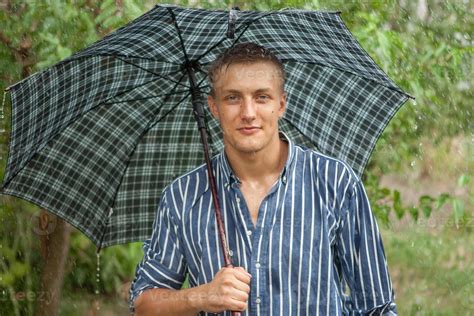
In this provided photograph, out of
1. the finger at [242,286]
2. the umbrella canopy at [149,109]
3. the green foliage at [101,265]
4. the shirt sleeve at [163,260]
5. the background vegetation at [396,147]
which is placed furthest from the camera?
the green foliage at [101,265]

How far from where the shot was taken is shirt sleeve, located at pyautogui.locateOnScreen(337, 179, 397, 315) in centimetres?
262

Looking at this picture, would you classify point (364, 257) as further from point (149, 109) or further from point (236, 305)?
point (149, 109)

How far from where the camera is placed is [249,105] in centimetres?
266

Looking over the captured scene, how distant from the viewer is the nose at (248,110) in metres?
2.64

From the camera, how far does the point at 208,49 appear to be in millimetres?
3084

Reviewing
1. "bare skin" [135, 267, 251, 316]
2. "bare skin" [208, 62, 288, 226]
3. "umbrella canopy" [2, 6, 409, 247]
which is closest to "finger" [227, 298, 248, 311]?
Answer: "bare skin" [135, 267, 251, 316]

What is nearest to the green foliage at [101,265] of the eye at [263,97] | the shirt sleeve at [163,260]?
the shirt sleeve at [163,260]

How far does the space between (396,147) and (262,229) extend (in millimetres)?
3539

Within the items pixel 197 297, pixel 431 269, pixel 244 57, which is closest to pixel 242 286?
pixel 197 297

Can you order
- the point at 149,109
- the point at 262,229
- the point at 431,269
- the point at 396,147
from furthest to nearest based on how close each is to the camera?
the point at 431,269 → the point at 396,147 → the point at 149,109 → the point at 262,229

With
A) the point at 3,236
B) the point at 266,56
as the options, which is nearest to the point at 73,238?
the point at 3,236

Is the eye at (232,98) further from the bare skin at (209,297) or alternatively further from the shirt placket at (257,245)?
the bare skin at (209,297)

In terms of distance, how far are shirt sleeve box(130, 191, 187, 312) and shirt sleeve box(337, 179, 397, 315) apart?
1.39 ft

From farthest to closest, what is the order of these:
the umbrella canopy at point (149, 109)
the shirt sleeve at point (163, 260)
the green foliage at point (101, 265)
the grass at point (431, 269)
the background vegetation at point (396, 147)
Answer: the grass at point (431, 269)
the green foliage at point (101, 265)
the background vegetation at point (396, 147)
the umbrella canopy at point (149, 109)
the shirt sleeve at point (163, 260)
